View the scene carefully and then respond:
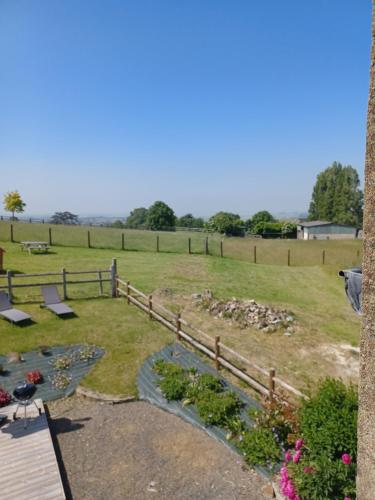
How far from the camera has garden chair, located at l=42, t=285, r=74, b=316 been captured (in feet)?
42.5

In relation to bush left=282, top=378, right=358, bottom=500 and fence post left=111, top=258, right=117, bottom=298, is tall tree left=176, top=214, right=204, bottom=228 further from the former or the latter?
bush left=282, top=378, right=358, bottom=500

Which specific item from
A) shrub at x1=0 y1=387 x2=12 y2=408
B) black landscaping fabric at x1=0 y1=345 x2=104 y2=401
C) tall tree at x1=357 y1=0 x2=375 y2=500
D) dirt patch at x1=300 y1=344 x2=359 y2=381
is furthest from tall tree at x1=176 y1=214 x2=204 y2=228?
tall tree at x1=357 y1=0 x2=375 y2=500

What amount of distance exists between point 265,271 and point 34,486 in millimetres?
20698

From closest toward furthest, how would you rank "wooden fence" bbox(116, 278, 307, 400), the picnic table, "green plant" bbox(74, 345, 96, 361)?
"wooden fence" bbox(116, 278, 307, 400), "green plant" bbox(74, 345, 96, 361), the picnic table

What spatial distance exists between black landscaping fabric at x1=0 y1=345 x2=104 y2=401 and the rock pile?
582 centimetres

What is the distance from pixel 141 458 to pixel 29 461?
6.61 feet

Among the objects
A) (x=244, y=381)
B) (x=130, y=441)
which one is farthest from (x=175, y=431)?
(x=244, y=381)

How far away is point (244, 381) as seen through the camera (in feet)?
29.4

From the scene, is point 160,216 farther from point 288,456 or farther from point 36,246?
point 288,456

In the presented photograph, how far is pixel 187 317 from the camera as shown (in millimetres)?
14055

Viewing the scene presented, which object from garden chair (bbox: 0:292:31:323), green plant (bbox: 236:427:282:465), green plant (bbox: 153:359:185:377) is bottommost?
green plant (bbox: 236:427:282:465)

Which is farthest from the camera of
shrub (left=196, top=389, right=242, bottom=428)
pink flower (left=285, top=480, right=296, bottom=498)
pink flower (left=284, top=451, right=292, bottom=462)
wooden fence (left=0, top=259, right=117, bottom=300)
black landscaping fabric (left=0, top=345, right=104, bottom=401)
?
wooden fence (left=0, top=259, right=117, bottom=300)

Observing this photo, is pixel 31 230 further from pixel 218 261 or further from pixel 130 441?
pixel 130 441

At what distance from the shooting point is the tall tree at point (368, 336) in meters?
3.58
